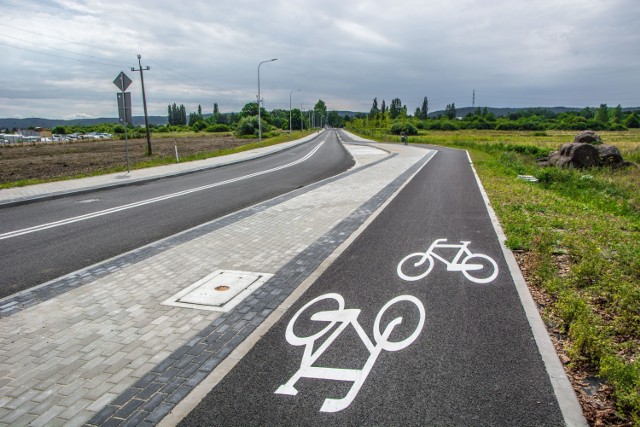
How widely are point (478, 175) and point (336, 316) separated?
15421 millimetres

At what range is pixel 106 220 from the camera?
939cm

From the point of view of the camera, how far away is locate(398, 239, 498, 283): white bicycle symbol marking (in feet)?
19.1

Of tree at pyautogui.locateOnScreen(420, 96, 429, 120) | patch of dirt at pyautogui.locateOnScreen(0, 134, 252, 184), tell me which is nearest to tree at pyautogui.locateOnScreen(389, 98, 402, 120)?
tree at pyautogui.locateOnScreen(420, 96, 429, 120)

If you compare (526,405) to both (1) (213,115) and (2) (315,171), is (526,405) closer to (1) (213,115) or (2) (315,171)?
(2) (315,171)

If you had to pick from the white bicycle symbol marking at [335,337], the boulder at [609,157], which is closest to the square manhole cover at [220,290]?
the white bicycle symbol marking at [335,337]

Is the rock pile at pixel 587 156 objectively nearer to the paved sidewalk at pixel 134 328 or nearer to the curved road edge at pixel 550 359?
the curved road edge at pixel 550 359

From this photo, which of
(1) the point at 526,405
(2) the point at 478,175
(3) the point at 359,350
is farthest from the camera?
(2) the point at 478,175

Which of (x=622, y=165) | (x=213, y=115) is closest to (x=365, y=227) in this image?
(x=622, y=165)

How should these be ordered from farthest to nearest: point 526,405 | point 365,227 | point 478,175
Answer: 1. point 478,175
2. point 365,227
3. point 526,405

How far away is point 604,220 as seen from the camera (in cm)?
916

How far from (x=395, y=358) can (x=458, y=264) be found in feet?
9.81

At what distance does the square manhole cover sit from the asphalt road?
224 centimetres

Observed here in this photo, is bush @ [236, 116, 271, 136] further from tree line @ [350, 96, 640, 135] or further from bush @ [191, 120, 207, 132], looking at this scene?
bush @ [191, 120, 207, 132]

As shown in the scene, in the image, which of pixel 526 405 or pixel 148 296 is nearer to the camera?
pixel 526 405
